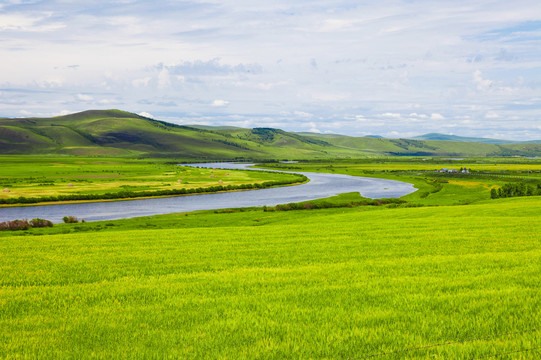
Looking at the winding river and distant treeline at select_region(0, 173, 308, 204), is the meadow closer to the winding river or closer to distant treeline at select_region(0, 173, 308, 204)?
the winding river

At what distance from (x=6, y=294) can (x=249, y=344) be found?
289 inches

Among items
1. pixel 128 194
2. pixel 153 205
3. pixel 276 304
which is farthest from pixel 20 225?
pixel 276 304

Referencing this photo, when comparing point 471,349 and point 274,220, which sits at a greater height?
point 471,349

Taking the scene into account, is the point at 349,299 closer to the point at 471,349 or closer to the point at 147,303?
the point at 471,349

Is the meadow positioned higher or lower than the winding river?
higher

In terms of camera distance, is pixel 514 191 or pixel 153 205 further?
pixel 514 191

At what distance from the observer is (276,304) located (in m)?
8.84

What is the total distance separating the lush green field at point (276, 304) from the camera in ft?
22.7

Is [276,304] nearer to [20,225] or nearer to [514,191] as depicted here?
[20,225]

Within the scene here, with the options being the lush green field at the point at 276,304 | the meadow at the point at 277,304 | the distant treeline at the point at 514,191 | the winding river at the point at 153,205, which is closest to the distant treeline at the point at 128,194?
the winding river at the point at 153,205

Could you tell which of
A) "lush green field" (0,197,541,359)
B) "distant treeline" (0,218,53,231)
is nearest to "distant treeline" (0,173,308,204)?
"distant treeline" (0,218,53,231)

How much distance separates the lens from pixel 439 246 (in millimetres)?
17016

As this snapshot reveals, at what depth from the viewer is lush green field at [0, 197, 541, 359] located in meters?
6.91

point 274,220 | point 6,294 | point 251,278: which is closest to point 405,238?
point 251,278
